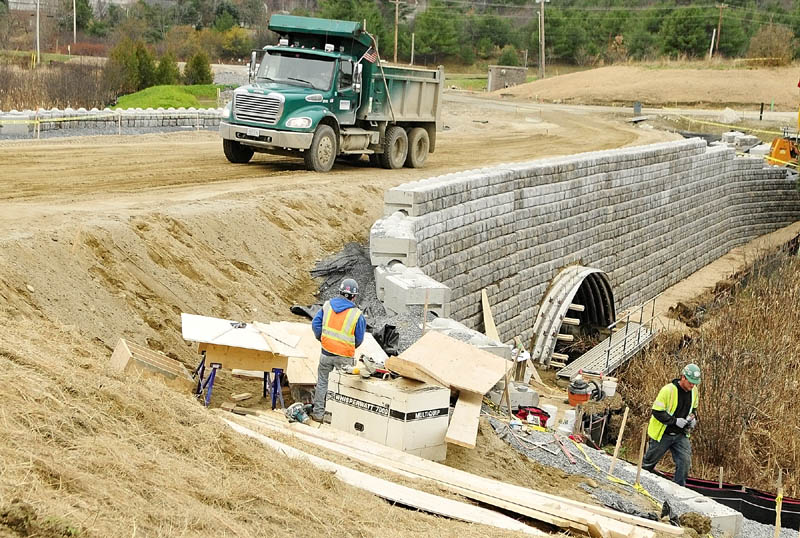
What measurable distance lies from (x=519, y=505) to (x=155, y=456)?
2.97m

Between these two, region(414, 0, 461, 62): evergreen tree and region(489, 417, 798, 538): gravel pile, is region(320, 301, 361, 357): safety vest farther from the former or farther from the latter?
region(414, 0, 461, 62): evergreen tree

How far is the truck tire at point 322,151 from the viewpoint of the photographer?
19612mm

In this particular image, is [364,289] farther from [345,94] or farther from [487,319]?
[345,94]

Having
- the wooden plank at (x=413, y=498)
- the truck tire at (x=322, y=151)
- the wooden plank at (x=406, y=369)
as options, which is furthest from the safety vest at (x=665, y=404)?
the truck tire at (x=322, y=151)

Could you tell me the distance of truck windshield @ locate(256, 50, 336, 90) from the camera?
20.0 metres

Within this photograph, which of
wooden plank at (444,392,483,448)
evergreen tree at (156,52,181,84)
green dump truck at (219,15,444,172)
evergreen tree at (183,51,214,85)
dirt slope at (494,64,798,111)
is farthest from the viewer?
dirt slope at (494,64,798,111)

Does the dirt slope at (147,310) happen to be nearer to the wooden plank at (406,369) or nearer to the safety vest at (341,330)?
the safety vest at (341,330)

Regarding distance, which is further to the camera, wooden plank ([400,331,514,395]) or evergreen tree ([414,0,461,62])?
evergreen tree ([414,0,461,62])

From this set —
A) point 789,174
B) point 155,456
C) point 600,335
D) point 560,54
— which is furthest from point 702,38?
point 155,456

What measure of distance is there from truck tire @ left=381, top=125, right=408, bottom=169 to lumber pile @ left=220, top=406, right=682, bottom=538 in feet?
43.8

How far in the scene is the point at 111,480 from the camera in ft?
18.9

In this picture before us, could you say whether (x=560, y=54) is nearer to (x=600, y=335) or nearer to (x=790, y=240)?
(x=790, y=240)

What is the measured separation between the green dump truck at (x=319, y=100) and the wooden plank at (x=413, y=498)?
12.0 metres

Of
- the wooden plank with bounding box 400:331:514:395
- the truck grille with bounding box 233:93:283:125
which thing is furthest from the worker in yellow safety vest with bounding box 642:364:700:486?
the truck grille with bounding box 233:93:283:125
